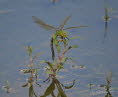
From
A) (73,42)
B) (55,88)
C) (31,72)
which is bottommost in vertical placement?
(55,88)

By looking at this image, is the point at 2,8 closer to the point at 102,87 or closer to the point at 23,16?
the point at 23,16

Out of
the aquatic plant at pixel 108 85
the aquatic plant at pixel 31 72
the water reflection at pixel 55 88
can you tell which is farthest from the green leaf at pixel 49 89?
the aquatic plant at pixel 108 85

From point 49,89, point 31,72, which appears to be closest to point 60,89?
point 49,89

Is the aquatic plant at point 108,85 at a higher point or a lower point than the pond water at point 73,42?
lower

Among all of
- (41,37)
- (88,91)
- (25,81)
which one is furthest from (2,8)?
(88,91)

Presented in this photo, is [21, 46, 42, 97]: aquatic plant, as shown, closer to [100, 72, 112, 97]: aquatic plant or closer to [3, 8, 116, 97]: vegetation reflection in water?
[3, 8, 116, 97]: vegetation reflection in water

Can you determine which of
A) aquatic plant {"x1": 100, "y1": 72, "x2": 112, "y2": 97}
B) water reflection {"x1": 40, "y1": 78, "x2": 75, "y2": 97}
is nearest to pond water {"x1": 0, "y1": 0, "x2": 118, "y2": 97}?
aquatic plant {"x1": 100, "y1": 72, "x2": 112, "y2": 97}

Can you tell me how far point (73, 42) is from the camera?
3.40 m

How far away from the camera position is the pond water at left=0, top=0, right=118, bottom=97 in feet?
9.45

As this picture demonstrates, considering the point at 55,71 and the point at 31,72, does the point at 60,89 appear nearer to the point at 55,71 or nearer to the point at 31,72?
the point at 55,71

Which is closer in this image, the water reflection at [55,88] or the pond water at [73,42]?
the water reflection at [55,88]

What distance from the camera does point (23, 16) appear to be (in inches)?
154

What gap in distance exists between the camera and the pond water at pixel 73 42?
2.88 m

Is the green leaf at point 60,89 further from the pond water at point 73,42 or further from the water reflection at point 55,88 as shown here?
the pond water at point 73,42
